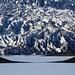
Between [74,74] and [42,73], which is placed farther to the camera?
[42,73]

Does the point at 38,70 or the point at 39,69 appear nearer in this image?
the point at 38,70

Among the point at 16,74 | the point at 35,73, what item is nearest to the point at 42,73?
the point at 35,73

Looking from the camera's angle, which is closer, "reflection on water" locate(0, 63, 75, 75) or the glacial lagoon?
"reflection on water" locate(0, 63, 75, 75)

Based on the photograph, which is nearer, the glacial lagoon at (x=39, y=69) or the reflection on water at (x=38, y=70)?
the reflection on water at (x=38, y=70)

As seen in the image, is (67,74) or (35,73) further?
(35,73)

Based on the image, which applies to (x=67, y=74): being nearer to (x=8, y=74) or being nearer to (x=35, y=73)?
(x=35, y=73)

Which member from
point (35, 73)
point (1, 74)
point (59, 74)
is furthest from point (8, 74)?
point (59, 74)

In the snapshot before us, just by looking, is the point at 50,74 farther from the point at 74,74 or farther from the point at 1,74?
the point at 1,74

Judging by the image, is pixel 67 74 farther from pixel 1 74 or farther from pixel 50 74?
pixel 1 74
